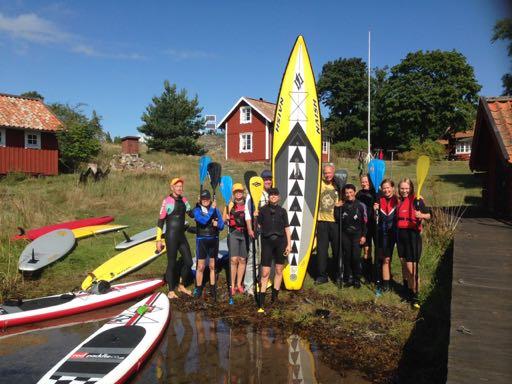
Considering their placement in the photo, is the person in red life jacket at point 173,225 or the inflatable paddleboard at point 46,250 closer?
the person in red life jacket at point 173,225

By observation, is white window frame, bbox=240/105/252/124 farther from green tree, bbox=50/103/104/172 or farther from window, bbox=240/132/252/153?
green tree, bbox=50/103/104/172

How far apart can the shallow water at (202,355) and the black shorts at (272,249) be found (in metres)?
0.94

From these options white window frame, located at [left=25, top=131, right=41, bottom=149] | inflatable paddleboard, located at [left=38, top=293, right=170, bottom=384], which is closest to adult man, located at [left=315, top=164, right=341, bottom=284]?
inflatable paddleboard, located at [left=38, top=293, right=170, bottom=384]

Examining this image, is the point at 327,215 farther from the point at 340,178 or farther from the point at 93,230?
the point at 93,230

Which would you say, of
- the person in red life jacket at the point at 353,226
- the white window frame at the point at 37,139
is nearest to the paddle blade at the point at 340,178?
the person in red life jacket at the point at 353,226

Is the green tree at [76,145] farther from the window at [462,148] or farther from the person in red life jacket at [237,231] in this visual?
the window at [462,148]

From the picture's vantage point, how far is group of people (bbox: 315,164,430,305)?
525 centimetres

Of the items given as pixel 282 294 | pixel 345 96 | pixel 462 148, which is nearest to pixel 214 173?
pixel 282 294

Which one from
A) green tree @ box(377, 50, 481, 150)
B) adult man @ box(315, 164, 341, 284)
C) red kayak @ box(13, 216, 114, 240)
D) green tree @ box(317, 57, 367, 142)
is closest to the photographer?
adult man @ box(315, 164, 341, 284)

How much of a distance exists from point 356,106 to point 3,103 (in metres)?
32.7

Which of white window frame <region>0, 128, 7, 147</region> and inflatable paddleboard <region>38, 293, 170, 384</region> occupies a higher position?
white window frame <region>0, 128, 7, 147</region>

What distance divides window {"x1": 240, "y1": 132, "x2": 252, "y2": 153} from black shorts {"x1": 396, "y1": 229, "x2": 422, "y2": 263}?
2361cm

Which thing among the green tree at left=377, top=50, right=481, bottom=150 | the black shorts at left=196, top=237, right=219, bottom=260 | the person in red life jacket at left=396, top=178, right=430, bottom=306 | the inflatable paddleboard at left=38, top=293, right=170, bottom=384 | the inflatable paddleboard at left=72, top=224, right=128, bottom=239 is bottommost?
the inflatable paddleboard at left=38, top=293, right=170, bottom=384

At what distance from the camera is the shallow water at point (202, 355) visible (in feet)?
13.1
